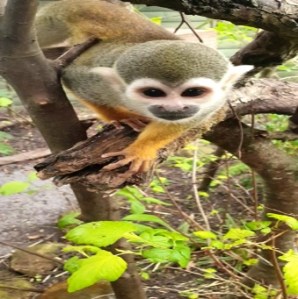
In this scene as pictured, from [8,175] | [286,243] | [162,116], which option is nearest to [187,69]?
[162,116]

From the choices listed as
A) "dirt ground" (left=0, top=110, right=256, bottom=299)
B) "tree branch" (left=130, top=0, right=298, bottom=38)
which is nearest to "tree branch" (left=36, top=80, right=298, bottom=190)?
"tree branch" (left=130, top=0, right=298, bottom=38)

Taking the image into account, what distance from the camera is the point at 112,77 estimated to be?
6.09 feet

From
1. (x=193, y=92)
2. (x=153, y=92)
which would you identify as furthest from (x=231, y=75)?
(x=153, y=92)

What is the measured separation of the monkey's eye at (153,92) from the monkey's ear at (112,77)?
10 centimetres

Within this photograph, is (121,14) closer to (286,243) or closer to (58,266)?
(286,243)

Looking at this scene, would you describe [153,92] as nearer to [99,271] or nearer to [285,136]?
[99,271]

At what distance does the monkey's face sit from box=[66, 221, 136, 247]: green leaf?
57 centimetres

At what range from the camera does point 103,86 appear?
1980 millimetres

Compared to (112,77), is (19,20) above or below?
above

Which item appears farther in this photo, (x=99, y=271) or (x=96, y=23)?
(x=96, y=23)

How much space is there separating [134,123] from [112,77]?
0.18 metres

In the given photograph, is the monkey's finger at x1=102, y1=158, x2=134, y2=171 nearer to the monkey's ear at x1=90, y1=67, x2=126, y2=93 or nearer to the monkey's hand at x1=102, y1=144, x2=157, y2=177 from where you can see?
the monkey's hand at x1=102, y1=144, x2=157, y2=177

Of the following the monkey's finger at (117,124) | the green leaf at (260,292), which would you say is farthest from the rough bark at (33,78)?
the green leaf at (260,292)

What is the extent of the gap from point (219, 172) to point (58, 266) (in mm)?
1452
